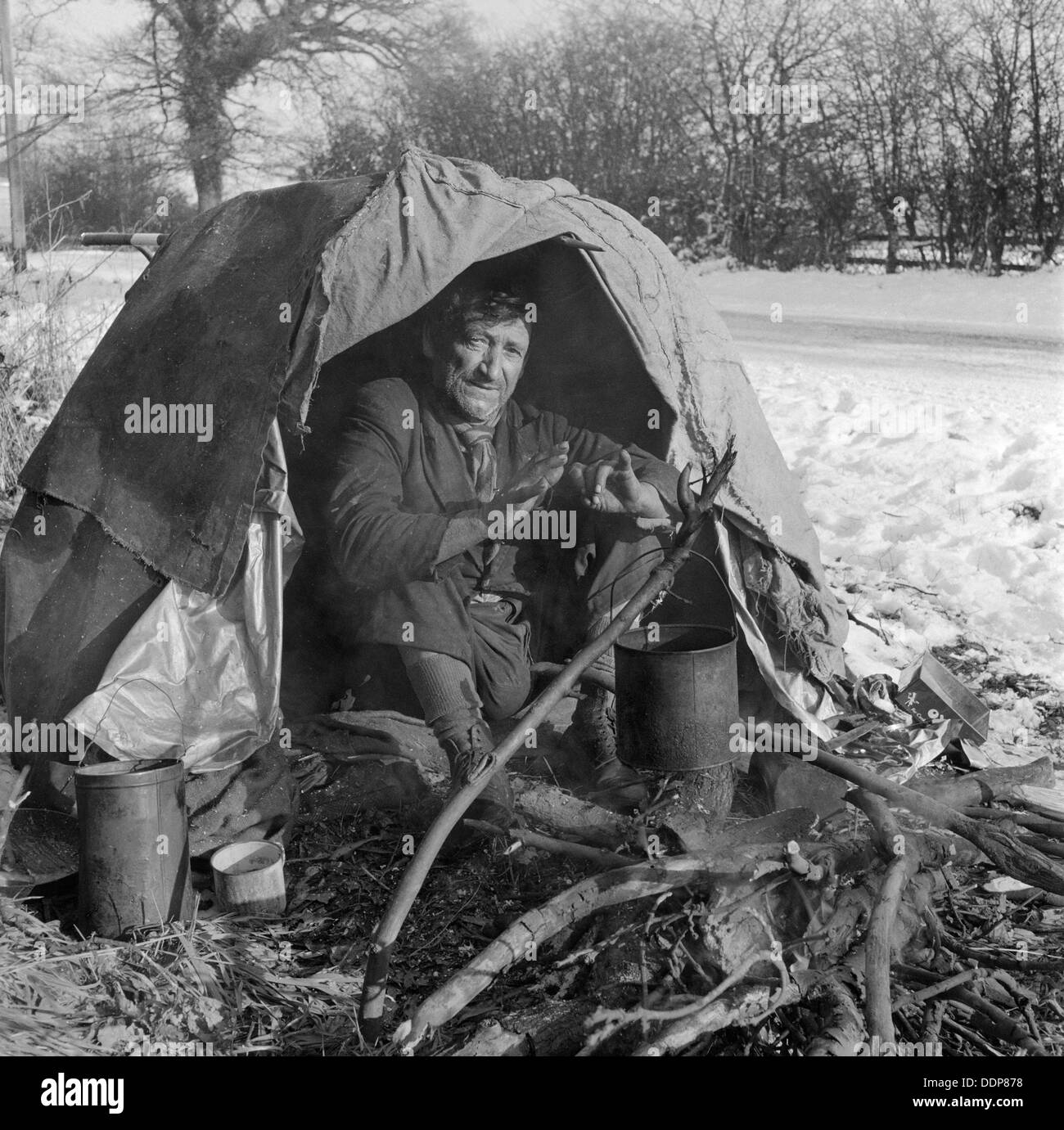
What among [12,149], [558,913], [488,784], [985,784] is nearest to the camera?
[558,913]

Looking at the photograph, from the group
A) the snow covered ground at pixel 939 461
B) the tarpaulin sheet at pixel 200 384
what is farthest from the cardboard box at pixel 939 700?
the tarpaulin sheet at pixel 200 384

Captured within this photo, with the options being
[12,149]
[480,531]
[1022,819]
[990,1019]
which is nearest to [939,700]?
[1022,819]

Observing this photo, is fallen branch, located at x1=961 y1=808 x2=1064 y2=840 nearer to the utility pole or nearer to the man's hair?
the man's hair

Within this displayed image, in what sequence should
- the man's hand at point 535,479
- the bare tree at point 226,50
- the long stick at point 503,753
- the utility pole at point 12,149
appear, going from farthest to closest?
the bare tree at point 226,50 → the utility pole at point 12,149 → the man's hand at point 535,479 → the long stick at point 503,753

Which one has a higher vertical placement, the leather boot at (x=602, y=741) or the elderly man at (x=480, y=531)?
the elderly man at (x=480, y=531)

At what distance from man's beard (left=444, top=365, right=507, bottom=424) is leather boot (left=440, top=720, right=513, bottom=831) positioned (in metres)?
1.08

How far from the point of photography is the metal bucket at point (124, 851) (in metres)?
2.71

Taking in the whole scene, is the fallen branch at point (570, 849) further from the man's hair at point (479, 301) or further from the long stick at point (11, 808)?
the man's hair at point (479, 301)

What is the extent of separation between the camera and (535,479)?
317 centimetres

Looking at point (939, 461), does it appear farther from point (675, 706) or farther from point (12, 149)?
point (12, 149)

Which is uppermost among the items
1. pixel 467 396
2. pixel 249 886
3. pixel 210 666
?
pixel 467 396

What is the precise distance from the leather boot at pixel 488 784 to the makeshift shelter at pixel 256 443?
0.58 meters

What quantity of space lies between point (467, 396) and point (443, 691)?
103 cm

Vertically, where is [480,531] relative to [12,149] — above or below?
below
